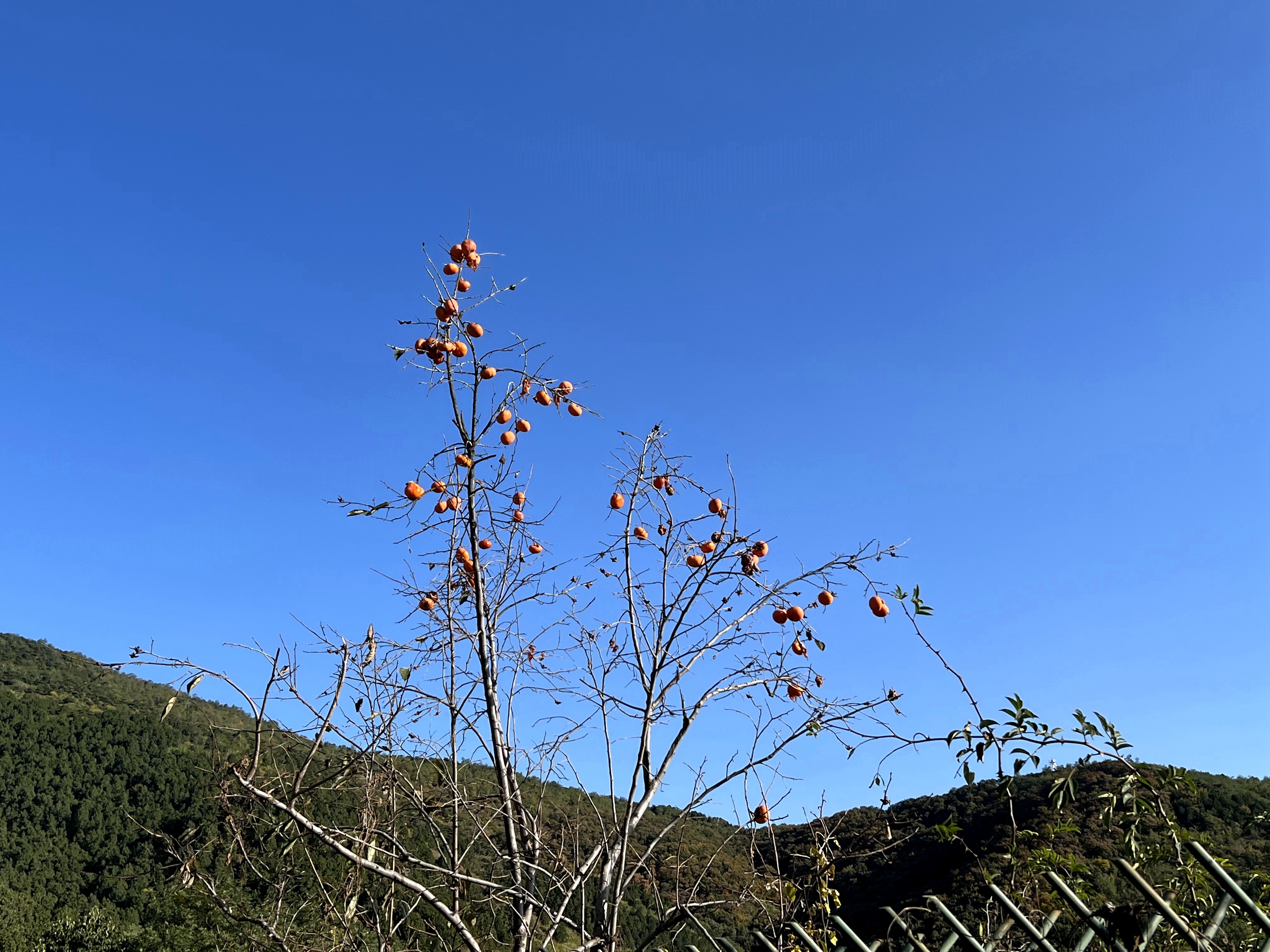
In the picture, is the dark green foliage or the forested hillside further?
the forested hillside

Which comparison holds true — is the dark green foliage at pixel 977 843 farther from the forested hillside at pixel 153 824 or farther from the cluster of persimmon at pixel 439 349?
the cluster of persimmon at pixel 439 349

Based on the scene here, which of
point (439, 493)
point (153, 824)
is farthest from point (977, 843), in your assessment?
point (153, 824)

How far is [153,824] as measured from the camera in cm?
3572

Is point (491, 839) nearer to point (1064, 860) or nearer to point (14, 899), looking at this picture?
point (1064, 860)

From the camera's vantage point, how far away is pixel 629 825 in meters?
3.05

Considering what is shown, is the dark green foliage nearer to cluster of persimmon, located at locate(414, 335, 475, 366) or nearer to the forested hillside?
the forested hillside

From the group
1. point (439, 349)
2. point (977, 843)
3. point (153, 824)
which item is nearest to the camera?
point (439, 349)

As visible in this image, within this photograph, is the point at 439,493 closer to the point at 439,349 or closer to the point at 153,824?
the point at 439,349

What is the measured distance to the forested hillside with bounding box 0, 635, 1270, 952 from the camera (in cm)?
384

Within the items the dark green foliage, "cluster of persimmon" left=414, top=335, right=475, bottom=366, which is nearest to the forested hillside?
the dark green foliage

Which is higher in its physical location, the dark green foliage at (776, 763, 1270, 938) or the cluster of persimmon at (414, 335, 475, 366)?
the cluster of persimmon at (414, 335, 475, 366)

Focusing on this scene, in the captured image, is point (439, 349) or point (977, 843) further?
point (977, 843)

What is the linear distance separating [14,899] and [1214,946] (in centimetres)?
4448

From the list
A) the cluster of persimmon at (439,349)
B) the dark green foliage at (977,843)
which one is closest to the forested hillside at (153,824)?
the dark green foliage at (977,843)
